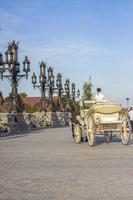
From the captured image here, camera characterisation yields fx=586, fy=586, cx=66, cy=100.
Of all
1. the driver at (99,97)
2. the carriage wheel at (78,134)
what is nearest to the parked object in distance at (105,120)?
the driver at (99,97)

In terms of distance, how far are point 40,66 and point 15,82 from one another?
39.3ft

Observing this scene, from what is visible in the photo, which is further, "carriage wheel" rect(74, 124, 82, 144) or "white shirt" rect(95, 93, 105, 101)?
"carriage wheel" rect(74, 124, 82, 144)

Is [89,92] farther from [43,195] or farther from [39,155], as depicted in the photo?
[43,195]

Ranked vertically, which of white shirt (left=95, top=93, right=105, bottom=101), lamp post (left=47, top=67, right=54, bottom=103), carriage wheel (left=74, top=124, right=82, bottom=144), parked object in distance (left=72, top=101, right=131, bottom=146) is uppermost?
lamp post (left=47, top=67, right=54, bottom=103)

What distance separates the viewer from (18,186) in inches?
347

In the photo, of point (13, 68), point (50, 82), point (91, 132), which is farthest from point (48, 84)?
point (91, 132)

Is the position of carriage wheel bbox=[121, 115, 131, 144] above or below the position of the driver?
below

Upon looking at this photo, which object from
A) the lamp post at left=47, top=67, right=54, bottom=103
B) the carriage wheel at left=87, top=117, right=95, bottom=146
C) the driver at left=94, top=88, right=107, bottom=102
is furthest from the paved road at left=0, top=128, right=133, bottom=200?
the lamp post at left=47, top=67, right=54, bottom=103

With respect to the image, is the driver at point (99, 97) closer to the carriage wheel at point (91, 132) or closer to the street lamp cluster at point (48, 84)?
the carriage wheel at point (91, 132)

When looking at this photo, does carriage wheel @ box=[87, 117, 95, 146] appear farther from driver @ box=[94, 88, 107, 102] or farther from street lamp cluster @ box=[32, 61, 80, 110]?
street lamp cluster @ box=[32, 61, 80, 110]

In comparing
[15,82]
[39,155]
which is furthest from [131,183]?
[15,82]

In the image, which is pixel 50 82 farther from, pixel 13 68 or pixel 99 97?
pixel 99 97

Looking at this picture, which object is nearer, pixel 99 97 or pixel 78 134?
pixel 99 97

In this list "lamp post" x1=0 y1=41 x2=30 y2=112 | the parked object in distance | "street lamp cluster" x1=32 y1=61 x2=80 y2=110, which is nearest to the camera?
the parked object in distance
